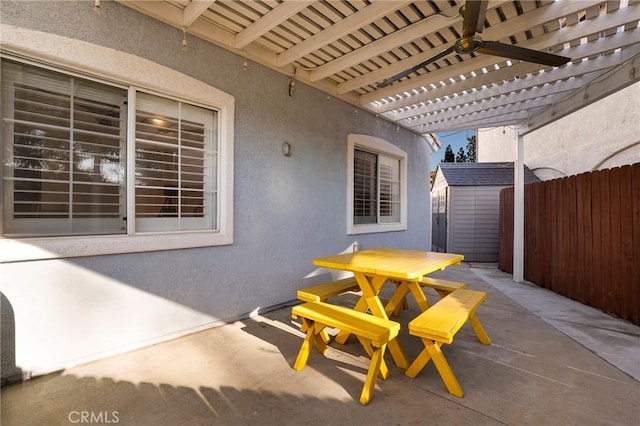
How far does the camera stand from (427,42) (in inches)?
153

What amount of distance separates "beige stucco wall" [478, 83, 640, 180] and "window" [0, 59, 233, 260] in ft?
21.2

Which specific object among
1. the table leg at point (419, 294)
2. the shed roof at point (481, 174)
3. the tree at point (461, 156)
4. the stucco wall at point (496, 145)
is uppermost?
the tree at point (461, 156)

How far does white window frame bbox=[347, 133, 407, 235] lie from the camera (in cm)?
558

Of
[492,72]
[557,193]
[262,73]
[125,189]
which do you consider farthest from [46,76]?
[557,193]

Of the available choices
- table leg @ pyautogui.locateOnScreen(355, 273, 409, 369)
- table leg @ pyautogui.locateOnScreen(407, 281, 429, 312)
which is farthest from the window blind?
table leg @ pyautogui.locateOnScreen(407, 281, 429, 312)

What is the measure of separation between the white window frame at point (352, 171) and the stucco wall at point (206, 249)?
147mm

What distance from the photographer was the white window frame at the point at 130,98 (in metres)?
2.44

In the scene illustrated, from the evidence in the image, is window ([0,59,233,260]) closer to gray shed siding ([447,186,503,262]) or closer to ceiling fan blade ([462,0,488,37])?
ceiling fan blade ([462,0,488,37])

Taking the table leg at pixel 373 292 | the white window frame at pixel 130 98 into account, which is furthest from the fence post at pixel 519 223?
the white window frame at pixel 130 98

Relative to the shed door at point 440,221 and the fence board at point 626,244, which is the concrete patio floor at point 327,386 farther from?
the shed door at point 440,221

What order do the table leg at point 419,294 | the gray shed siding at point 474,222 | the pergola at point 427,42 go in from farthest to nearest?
1. the gray shed siding at point 474,222
2. the table leg at point 419,294
3. the pergola at point 427,42

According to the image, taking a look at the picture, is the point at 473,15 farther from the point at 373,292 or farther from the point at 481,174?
the point at 481,174

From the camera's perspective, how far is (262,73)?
4109 mm

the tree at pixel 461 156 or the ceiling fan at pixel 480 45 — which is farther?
the tree at pixel 461 156
